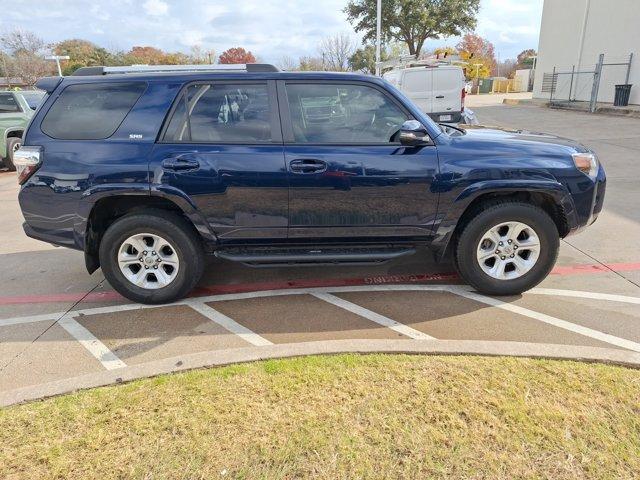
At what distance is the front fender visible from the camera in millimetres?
3607

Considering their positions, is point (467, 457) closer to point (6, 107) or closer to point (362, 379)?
Result: point (362, 379)

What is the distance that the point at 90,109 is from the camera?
12.1 feet

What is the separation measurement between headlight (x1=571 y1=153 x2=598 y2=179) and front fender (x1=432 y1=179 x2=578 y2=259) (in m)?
0.25

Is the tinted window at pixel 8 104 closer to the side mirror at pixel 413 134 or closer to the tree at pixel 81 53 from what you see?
the side mirror at pixel 413 134

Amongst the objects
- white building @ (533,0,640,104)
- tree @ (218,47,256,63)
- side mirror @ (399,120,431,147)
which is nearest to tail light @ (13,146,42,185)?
side mirror @ (399,120,431,147)

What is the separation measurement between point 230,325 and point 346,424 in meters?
1.51

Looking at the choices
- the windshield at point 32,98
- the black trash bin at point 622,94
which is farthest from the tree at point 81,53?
the black trash bin at point 622,94

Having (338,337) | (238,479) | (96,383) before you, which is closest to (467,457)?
(238,479)

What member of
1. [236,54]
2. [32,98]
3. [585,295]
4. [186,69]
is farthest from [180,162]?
[236,54]

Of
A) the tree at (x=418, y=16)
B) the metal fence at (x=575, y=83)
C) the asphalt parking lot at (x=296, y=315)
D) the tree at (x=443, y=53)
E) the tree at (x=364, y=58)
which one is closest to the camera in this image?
the asphalt parking lot at (x=296, y=315)

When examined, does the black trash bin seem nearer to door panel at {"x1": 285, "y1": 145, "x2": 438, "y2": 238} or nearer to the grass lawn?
door panel at {"x1": 285, "y1": 145, "x2": 438, "y2": 238}

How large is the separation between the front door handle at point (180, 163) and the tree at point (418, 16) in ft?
113

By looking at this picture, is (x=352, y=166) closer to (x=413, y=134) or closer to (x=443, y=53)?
(x=413, y=134)

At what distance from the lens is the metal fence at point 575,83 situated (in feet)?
63.3
